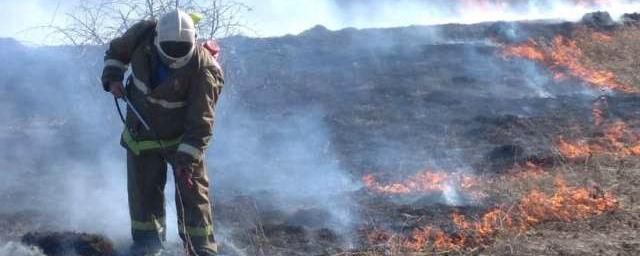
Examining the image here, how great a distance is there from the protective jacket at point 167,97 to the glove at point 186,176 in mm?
52

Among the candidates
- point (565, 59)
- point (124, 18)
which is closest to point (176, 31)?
point (124, 18)

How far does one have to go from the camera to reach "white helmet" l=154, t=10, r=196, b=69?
4.54 metres

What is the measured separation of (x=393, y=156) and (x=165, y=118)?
3836mm

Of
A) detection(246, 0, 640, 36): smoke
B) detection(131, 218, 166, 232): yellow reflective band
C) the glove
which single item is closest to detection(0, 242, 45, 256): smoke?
detection(131, 218, 166, 232): yellow reflective band

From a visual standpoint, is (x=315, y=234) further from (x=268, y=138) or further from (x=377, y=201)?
(x=268, y=138)

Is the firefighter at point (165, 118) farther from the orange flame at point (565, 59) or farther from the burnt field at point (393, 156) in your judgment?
the orange flame at point (565, 59)

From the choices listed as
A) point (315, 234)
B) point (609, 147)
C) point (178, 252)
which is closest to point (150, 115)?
point (178, 252)

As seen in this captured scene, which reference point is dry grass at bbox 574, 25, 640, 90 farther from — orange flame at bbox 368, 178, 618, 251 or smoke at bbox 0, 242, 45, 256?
smoke at bbox 0, 242, 45, 256

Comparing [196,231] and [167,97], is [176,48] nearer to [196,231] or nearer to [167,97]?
[167,97]

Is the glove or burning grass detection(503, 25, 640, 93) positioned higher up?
the glove

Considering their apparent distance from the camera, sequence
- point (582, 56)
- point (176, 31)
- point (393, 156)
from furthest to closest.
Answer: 1. point (582, 56)
2. point (393, 156)
3. point (176, 31)

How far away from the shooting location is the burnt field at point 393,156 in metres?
5.68

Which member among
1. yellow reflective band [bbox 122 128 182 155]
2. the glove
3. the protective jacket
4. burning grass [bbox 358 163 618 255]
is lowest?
burning grass [bbox 358 163 618 255]

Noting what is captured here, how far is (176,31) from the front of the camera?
178 inches
